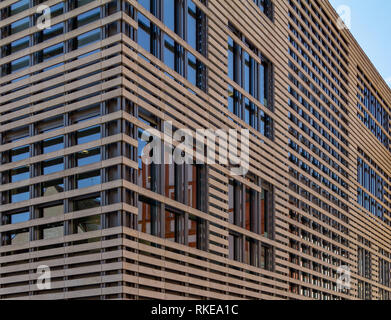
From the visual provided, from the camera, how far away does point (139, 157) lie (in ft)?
83.2

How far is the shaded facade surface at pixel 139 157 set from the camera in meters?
24.1

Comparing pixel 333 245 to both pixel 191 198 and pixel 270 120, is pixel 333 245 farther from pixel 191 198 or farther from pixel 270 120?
pixel 191 198

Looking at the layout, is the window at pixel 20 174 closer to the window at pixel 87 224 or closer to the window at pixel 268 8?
the window at pixel 87 224

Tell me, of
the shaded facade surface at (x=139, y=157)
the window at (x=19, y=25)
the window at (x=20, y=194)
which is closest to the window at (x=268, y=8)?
the shaded facade surface at (x=139, y=157)

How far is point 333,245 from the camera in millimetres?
Result: 45969

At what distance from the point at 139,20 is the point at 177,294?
36.4 ft

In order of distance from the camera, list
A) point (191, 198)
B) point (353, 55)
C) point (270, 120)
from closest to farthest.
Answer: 1. point (191, 198)
2. point (270, 120)
3. point (353, 55)

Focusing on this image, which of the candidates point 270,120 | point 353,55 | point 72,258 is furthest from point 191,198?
point 353,55

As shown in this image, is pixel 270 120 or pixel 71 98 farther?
pixel 270 120

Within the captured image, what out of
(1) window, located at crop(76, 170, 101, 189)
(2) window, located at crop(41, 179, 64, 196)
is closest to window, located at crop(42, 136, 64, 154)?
(2) window, located at crop(41, 179, 64, 196)
